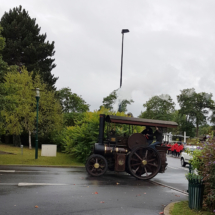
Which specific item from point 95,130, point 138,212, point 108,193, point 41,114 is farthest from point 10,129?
point 138,212

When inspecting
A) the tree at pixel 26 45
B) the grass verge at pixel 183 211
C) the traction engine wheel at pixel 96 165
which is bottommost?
the grass verge at pixel 183 211

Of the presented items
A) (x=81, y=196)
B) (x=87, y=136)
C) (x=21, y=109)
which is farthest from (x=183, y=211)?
(x=21, y=109)

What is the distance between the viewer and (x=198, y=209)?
277 inches

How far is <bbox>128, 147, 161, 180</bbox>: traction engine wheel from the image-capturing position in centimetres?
1270

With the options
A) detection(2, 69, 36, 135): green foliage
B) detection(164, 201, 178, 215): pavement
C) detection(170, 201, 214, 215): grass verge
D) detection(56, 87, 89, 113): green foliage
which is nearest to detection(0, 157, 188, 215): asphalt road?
detection(164, 201, 178, 215): pavement

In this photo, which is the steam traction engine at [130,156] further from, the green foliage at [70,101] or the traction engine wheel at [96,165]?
the green foliage at [70,101]

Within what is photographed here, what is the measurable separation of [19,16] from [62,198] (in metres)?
39.9

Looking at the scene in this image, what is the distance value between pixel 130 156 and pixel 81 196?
4.30m

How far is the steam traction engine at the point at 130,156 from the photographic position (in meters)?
12.7

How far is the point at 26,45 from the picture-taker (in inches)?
1684

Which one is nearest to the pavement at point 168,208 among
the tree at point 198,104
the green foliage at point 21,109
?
the green foliage at point 21,109

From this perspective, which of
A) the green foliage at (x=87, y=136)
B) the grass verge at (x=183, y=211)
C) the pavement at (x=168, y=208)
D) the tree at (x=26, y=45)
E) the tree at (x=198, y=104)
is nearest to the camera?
the grass verge at (x=183, y=211)

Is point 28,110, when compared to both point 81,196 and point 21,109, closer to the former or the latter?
point 21,109

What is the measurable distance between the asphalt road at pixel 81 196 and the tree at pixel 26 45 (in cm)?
3085
